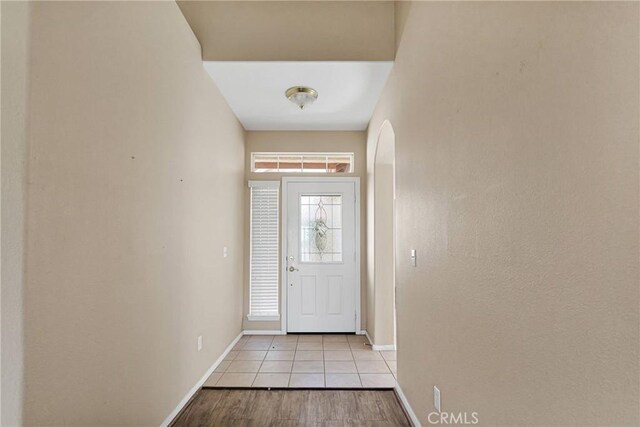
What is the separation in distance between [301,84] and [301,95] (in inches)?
4.7

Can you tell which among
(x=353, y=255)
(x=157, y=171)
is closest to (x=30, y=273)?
(x=157, y=171)

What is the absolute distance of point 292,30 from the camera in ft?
8.95

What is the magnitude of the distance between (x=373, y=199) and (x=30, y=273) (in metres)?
3.06

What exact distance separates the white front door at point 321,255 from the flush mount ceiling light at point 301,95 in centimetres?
127

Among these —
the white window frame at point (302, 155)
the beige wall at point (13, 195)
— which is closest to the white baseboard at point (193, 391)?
the beige wall at point (13, 195)

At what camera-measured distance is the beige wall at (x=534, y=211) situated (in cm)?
71

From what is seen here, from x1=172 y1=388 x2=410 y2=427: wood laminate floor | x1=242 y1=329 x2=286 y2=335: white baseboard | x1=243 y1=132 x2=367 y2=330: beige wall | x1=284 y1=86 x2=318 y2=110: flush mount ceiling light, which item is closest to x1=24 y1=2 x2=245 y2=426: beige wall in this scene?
x1=172 y1=388 x2=410 y2=427: wood laminate floor

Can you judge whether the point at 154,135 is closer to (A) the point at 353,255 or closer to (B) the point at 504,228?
(B) the point at 504,228

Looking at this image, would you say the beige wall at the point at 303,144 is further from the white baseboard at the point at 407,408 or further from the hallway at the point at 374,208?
the white baseboard at the point at 407,408

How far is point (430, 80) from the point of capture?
185 cm

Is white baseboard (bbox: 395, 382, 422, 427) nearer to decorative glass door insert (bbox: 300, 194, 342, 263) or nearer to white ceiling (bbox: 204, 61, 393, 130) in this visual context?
decorative glass door insert (bbox: 300, 194, 342, 263)

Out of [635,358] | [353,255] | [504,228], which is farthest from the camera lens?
[353,255]

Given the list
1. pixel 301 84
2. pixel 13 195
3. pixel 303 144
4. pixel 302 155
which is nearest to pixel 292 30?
pixel 301 84

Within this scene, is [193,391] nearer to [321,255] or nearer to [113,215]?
[113,215]
